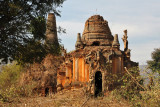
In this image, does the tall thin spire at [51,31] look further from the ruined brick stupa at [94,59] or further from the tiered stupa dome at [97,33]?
the tiered stupa dome at [97,33]

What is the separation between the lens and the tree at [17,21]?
7.17 meters

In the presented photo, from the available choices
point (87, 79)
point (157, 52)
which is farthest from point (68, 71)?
point (157, 52)

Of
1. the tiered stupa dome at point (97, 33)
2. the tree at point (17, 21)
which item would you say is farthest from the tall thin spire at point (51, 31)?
the tiered stupa dome at point (97, 33)

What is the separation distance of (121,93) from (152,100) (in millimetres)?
2695

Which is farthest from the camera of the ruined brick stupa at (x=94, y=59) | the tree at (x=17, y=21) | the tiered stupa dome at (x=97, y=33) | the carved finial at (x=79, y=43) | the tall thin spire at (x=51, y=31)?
the tiered stupa dome at (x=97, y=33)

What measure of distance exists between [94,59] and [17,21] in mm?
7319

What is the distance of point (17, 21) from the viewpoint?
791 cm

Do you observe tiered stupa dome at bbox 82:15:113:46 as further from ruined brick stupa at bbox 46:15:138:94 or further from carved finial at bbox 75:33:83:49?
carved finial at bbox 75:33:83:49

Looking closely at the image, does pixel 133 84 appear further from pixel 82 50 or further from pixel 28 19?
pixel 82 50

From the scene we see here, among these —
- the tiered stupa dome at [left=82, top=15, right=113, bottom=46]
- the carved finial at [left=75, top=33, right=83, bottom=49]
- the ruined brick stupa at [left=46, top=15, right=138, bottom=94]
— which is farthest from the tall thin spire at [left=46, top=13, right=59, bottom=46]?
the tiered stupa dome at [left=82, top=15, right=113, bottom=46]

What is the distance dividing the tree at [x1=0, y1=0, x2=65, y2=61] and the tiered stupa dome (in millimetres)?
7791

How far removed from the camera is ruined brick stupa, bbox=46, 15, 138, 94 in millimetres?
14039

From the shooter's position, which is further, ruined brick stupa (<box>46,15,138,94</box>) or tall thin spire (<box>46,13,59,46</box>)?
ruined brick stupa (<box>46,15,138,94</box>)

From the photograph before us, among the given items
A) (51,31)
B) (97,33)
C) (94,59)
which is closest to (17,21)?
(51,31)
